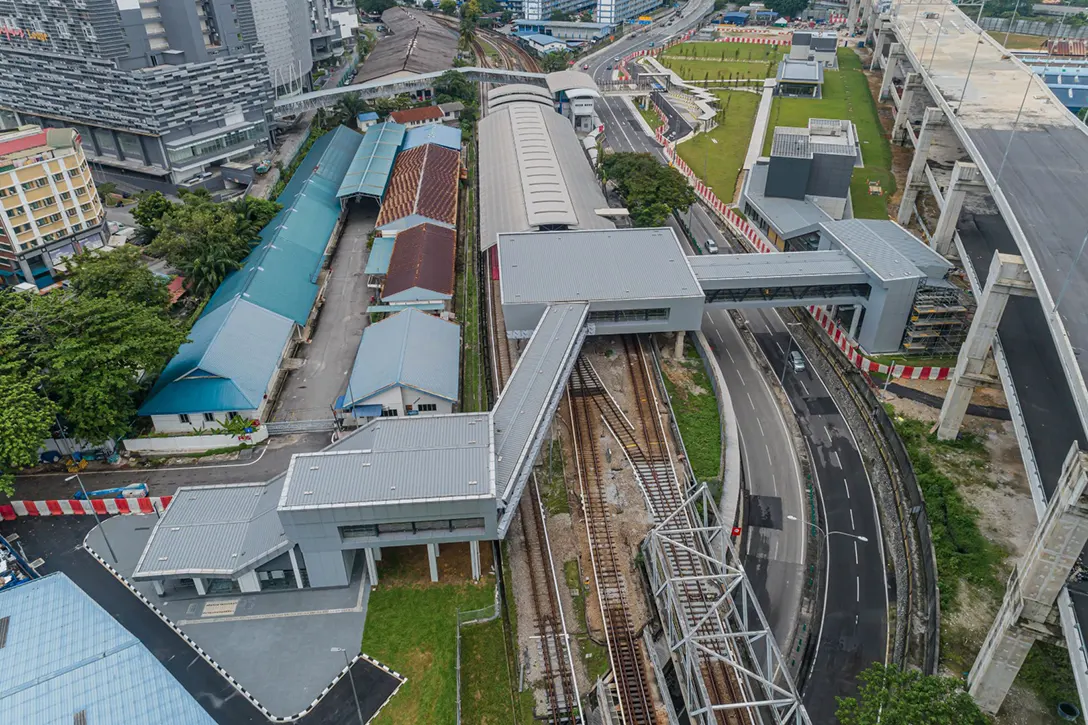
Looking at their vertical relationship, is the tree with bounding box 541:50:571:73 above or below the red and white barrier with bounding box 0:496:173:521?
above

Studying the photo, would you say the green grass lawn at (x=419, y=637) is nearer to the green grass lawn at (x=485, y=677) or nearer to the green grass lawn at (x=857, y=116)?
the green grass lawn at (x=485, y=677)

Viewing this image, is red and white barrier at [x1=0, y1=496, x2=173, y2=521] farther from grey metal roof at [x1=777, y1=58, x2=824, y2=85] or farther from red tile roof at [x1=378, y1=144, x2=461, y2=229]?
grey metal roof at [x1=777, y1=58, x2=824, y2=85]

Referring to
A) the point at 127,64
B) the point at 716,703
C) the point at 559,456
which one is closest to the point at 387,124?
the point at 127,64

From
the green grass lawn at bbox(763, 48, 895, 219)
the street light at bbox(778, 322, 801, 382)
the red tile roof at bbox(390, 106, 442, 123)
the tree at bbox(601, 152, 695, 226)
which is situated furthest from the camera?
the red tile roof at bbox(390, 106, 442, 123)

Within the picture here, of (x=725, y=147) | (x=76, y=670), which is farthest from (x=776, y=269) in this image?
(x=76, y=670)

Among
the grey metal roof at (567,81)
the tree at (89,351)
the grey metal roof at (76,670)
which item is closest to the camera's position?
the grey metal roof at (76,670)

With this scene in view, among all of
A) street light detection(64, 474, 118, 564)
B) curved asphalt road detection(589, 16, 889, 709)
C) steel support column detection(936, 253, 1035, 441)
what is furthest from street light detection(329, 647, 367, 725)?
steel support column detection(936, 253, 1035, 441)

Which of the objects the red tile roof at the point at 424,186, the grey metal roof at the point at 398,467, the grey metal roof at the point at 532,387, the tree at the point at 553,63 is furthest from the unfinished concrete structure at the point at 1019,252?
the tree at the point at 553,63
